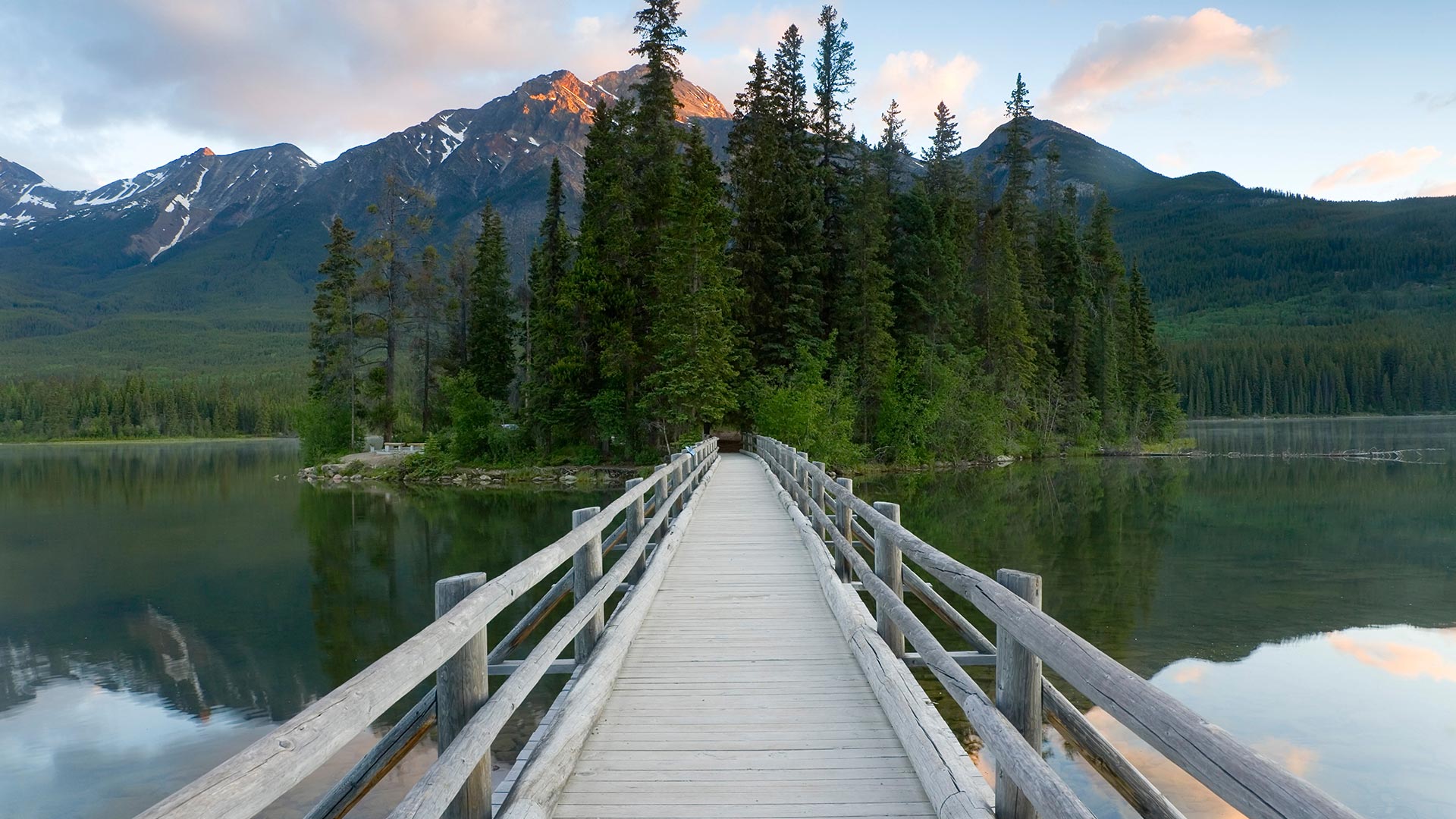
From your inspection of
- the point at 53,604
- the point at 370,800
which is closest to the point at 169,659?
the point at 53,604

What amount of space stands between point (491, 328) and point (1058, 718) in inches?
1754

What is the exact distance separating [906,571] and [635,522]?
307 centimetres

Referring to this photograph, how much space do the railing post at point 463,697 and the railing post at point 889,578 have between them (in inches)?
125

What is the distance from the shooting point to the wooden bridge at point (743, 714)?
193 centimetres

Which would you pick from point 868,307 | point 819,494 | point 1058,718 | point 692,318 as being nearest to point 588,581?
point 1058,718

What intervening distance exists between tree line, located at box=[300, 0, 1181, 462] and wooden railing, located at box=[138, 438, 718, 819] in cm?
2602

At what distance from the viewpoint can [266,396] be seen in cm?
11275

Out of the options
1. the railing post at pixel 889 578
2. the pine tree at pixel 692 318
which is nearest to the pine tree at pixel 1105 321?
the pine tree at pixel 692 318

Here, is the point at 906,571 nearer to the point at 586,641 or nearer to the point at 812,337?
the point at 586,641

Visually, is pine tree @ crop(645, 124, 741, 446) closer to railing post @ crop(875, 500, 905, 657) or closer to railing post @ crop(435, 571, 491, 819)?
railing post @ crop(875, 500, 905, 657)

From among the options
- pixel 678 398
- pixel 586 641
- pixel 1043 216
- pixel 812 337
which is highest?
pixel 1043 216

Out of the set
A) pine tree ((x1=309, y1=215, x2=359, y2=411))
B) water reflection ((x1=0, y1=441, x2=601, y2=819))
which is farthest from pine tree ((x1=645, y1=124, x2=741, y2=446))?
pine tree ((x1=309, y1=215, x2=359, y2=411))

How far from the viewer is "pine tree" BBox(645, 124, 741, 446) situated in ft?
99.9

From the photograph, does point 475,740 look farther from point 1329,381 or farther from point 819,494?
point 1329,381
